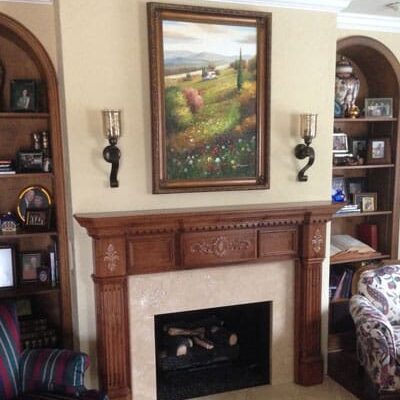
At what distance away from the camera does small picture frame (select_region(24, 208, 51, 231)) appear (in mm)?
2938

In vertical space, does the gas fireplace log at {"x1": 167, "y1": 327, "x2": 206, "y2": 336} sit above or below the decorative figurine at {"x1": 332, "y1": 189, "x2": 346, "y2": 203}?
below

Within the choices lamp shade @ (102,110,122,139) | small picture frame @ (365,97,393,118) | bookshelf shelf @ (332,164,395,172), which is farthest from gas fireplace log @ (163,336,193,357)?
small picture frame @ (365,97,393,118)

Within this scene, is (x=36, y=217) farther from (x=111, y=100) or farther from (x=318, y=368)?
(x=318, y=368)

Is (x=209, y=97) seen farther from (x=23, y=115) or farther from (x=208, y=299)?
(x=208, y=299)

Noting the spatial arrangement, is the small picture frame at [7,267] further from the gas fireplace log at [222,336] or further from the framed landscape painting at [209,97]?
the gas fireplace log at [222,336]

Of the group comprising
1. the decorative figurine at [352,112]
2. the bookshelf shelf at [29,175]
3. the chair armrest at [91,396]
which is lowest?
the chair armrest at [91,396]

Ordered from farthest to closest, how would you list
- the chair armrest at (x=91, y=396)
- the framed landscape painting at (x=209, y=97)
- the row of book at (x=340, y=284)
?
the row of book at (x=340, y=284) < the framed landscape painting at (x=209, y=97) < the chair armrest at (x=91, y=396)

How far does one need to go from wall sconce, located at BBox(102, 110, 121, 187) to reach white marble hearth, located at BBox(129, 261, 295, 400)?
693 millimetres

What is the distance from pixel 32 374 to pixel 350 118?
2.78m

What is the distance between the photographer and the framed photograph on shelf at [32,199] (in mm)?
2992

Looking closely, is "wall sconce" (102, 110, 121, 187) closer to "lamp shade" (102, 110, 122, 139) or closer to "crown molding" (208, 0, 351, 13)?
"lamp shade" (102, 110, 122, 139)

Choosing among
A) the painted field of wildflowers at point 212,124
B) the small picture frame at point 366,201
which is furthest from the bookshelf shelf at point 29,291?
the small picture frame at point 366,201

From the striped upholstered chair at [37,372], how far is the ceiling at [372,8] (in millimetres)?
2833

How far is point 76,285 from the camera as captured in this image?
8.77 ft
